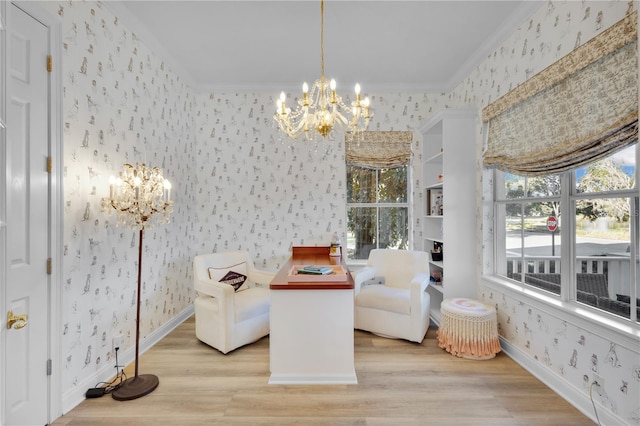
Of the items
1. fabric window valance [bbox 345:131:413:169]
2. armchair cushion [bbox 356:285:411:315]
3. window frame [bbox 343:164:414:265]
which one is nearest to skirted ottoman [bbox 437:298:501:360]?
armchair cushion [bbox 356:285:411:315]

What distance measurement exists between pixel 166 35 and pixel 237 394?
10.6ft

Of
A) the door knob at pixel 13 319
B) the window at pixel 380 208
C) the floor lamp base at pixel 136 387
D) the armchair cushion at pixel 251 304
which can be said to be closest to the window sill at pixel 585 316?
the window at pixel 380 208

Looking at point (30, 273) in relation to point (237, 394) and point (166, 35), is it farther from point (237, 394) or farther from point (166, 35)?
point (166, 35)

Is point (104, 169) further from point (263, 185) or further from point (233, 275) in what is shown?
point (263, 185)

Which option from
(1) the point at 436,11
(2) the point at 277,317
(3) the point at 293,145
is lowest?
(2) the point at 277,317

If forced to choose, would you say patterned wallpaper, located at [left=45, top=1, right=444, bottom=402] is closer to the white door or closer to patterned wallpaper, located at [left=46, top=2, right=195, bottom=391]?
patterned wallpaper, located at [left=46, top=2, right=195, bottom=391]

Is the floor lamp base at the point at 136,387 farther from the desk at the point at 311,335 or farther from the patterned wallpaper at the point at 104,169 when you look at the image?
the desk at the point at 311,335

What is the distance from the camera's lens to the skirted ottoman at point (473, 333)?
2.67 meters

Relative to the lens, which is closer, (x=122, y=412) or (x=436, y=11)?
(x=122, y=412)

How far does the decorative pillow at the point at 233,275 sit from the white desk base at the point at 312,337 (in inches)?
43.2

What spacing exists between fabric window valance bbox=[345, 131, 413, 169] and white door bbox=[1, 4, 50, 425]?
10.1 ft

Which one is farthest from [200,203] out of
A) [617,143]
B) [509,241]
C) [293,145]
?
[617,143]

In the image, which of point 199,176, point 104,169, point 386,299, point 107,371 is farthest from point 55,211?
point 386,299

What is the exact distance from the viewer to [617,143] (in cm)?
174
